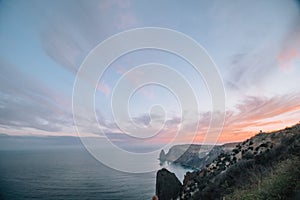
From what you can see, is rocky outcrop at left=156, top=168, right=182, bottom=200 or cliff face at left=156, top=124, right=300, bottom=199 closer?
cliff face at left=156, top=124, right=300, bottom=199

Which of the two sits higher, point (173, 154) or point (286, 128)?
point (173, 154)

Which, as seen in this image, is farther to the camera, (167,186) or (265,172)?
(167,186)

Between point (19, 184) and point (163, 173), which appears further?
point (19, 184)

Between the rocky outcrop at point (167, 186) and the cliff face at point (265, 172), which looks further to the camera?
the rocky outcrop at point (167, 186)

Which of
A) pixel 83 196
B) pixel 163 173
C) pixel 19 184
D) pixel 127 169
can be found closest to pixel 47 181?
pixel 19 184

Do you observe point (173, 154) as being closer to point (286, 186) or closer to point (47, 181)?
point (47, 181)

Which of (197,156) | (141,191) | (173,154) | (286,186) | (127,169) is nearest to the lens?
(286,186)

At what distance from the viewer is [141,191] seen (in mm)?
48625

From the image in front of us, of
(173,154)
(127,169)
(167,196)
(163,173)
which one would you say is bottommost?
(167,196)

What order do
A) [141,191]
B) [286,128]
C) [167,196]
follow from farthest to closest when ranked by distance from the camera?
[141,191] → [167,196] → [286,128]

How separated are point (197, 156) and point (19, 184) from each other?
249ft

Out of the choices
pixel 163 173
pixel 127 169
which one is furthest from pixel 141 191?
pixel 127 169

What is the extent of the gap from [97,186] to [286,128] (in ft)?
162

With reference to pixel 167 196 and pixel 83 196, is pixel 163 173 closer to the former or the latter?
pixel 167 196
